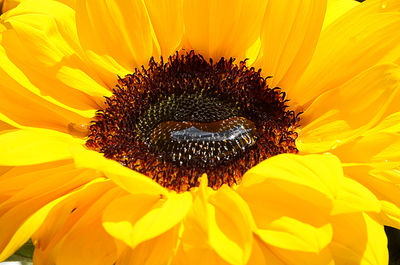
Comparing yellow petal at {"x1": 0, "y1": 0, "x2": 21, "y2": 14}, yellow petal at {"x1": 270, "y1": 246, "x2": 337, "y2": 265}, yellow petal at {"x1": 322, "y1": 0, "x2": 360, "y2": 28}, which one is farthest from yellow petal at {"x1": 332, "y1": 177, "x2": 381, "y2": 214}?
yellow petal at {"x1": 0, "y1": 0, "x2": 21, "y2": 14}

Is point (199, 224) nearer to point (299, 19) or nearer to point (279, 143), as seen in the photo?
point (279, 143)

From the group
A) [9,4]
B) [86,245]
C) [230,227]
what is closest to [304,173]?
[230,227]

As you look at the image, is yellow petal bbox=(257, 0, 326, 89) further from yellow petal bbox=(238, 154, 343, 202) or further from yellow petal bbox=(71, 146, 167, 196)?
yellow petal bbox=(71, 146, 167, 196)

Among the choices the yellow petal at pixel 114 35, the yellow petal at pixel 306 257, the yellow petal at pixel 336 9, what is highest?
the yellow petal at pixel 336 9

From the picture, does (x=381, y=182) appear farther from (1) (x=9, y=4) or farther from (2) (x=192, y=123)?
(1) (x=9, y=4)

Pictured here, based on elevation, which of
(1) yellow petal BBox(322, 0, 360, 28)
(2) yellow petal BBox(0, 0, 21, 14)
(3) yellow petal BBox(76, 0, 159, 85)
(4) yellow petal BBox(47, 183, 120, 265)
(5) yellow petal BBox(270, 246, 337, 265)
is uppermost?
(1) yellow petal BBox(322, 0, 360, 28)

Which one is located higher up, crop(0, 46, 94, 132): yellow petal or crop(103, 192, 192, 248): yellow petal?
crop(0, 46, 94, 132): yellow petal

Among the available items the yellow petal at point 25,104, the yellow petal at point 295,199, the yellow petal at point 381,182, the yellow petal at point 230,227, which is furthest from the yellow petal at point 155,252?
the yellow petal at point 25,104

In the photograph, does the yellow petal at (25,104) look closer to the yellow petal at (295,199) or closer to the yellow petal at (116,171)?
the yellow petal at (116,171)

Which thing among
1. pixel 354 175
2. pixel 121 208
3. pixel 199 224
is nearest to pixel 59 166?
pixel 121 208

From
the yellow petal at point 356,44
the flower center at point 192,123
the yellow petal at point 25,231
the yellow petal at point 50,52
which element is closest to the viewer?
the yellow petal at point 25,231
